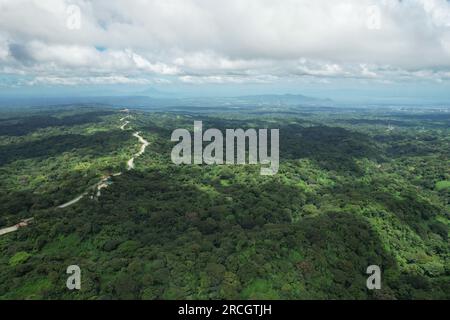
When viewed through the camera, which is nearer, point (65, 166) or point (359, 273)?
point (359, 273)

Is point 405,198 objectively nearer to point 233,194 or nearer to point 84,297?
point 233,194

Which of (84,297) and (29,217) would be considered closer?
(84,297)

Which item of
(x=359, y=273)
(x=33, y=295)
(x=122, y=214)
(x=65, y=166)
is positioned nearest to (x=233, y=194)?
(x=122, y=214)
